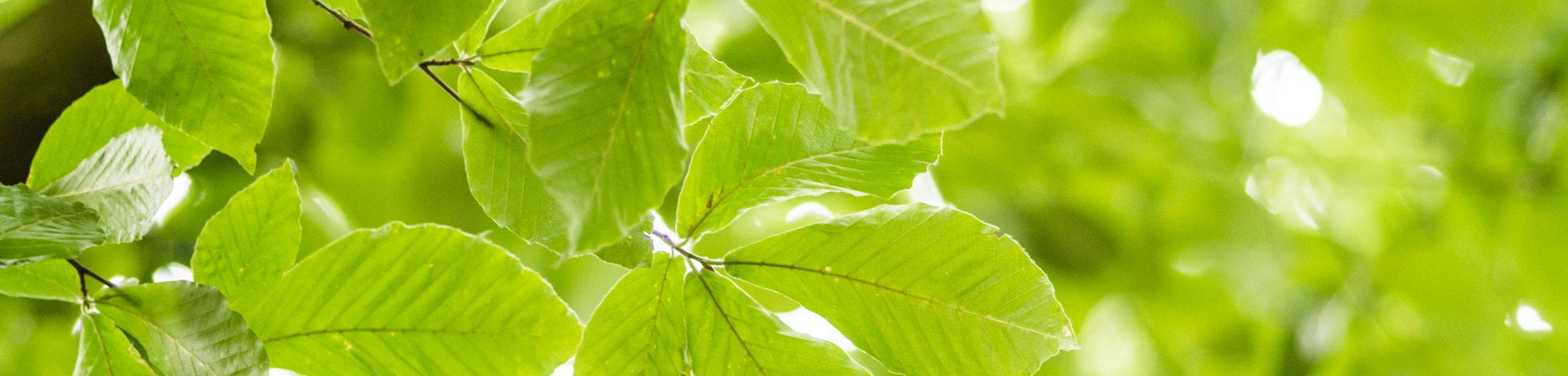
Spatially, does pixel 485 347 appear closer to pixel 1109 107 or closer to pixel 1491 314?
pixel 1109 107

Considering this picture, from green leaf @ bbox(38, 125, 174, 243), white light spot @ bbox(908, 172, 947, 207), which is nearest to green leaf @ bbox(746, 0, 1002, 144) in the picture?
green leaf @ bbox(38, 125, 174, 243)

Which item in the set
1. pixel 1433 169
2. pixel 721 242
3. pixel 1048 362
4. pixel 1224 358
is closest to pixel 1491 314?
pixel 1433 169

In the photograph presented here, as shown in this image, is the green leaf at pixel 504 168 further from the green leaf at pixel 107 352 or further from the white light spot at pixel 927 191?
the white light spot at pixel 927 191

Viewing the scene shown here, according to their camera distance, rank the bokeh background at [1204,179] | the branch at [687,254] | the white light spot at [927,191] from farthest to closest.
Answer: the white light spot at [927,191], the bokeh background at [1204,179], the branch at [687,254]

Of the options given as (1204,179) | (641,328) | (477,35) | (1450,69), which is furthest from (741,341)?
(1450,69)

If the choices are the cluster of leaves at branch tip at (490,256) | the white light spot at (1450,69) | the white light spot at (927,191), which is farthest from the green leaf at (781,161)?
the white light spot at (1450,69)

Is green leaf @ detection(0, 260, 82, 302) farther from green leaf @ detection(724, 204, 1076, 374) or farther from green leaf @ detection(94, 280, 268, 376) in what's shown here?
green leaf @ detection(724, 204, 1076, 374)

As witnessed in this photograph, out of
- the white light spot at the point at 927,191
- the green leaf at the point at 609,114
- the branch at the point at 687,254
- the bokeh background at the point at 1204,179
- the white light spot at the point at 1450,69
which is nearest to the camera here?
the green leaf at the point at 609,114
